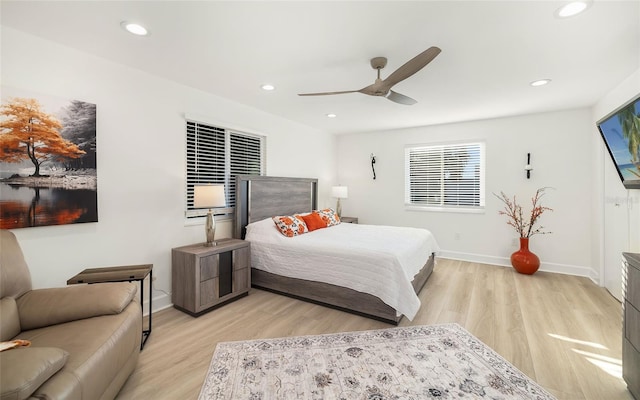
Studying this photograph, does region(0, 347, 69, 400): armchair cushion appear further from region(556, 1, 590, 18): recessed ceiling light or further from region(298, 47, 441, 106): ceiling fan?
region(556, 1, 590, 18): recessed ceiling light

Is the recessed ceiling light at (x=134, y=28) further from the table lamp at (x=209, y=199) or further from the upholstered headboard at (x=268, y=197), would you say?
the upholstered headboard at (x=268, y=197)

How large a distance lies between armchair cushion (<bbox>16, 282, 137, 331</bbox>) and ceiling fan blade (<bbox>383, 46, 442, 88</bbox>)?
2550 millimetres

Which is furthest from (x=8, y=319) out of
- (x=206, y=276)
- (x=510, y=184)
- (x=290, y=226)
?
(x=510, y=184)

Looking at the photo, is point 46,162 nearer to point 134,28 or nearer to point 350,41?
point 134,28

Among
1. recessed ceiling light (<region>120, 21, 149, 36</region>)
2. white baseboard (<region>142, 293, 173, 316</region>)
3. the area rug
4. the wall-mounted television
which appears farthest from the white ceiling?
the area rug

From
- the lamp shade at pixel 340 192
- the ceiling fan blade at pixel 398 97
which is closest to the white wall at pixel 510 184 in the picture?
the lamp shade at pixel 340 192

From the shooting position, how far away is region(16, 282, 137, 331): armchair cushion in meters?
1.64

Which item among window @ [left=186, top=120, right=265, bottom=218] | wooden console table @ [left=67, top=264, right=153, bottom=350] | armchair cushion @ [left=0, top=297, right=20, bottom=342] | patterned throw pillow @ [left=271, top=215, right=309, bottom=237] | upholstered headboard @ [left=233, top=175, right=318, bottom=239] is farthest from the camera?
upholstered headboard @ [left=233, top=175, right=318, bottom=239]

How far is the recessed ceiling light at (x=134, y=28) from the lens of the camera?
2.01m

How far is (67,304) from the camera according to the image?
5.59 ft

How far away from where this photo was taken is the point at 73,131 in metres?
2.37

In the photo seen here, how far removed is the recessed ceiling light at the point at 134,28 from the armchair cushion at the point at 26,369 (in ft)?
6.77

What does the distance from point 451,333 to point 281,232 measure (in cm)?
218

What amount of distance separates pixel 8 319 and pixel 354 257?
8.10ft
